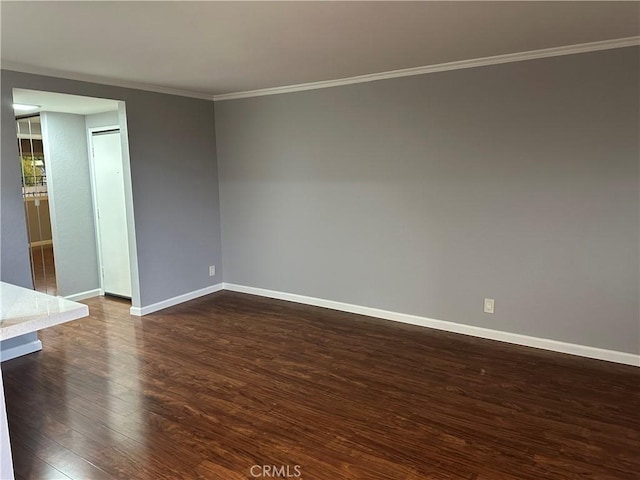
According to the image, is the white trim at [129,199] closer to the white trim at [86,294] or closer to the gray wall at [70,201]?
the gray wall at [70,201]

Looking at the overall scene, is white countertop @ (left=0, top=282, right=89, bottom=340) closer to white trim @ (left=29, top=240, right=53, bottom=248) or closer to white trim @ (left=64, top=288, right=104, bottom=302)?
white trim @ (left=29, top=240, right=53, bottom=248)

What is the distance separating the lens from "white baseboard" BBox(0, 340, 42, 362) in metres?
3.63

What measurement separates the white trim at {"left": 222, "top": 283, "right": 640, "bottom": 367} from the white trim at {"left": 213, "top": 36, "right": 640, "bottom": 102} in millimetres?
2230

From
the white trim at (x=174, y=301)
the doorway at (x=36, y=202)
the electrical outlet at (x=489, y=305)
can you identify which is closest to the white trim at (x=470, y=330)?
the electrical outlet at (x=489, y=305)

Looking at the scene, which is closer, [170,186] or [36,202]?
[36,202]

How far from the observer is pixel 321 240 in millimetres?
4840

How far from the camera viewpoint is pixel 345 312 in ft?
15.6

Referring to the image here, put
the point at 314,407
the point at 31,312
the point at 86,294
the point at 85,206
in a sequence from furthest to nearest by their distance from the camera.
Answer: the point at 86,294 → the point at 85,206 → the point at 314,407 → the point at 31,312

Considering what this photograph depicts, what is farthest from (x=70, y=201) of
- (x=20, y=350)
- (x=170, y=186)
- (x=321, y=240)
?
(x=321, y=240)

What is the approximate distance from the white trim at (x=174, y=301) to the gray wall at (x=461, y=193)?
25.6 inches

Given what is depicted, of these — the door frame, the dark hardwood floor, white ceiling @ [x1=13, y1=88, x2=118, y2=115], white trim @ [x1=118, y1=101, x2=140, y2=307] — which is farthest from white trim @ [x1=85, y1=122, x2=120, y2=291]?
the dark hardwood floor

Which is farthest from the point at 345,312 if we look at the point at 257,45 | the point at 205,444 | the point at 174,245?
the point at 257,45

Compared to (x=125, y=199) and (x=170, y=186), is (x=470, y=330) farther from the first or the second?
(x=125, y=199)

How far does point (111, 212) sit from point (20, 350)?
1951mm
